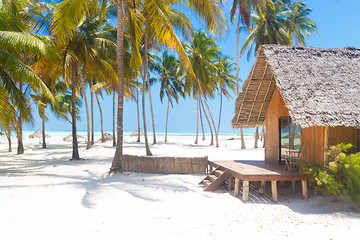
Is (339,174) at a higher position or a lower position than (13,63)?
lower

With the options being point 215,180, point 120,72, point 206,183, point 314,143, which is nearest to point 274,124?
point 314,143

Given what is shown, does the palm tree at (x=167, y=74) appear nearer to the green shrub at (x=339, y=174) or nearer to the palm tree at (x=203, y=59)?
the palm tree at (x=203, y=59)

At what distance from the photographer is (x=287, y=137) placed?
28.6ft

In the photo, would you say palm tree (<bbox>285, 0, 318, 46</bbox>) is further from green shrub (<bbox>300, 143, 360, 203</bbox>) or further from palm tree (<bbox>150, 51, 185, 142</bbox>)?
green shrub (<bbox>300, 143, 360, 203</bbox>)

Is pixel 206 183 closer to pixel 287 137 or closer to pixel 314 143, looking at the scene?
pixel 287 137

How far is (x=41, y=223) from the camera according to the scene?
4.77m

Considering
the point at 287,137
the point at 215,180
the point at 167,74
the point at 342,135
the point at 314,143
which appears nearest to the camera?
the point at 342,135

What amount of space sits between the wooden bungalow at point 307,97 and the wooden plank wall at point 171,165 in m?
2.57

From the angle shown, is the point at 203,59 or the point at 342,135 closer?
the point at 342,135

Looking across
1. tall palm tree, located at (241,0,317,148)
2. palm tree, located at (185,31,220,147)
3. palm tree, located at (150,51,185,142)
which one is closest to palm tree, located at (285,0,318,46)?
tall palm tree, located at (241,0,317,148)

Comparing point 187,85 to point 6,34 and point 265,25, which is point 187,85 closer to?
point 265,25

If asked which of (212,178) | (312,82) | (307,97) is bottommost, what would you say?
(212,178)

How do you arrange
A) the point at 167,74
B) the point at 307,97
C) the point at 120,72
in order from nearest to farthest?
the point at 307,97 → the point at 120,72 → the point at 167,74

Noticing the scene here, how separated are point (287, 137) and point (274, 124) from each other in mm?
834
